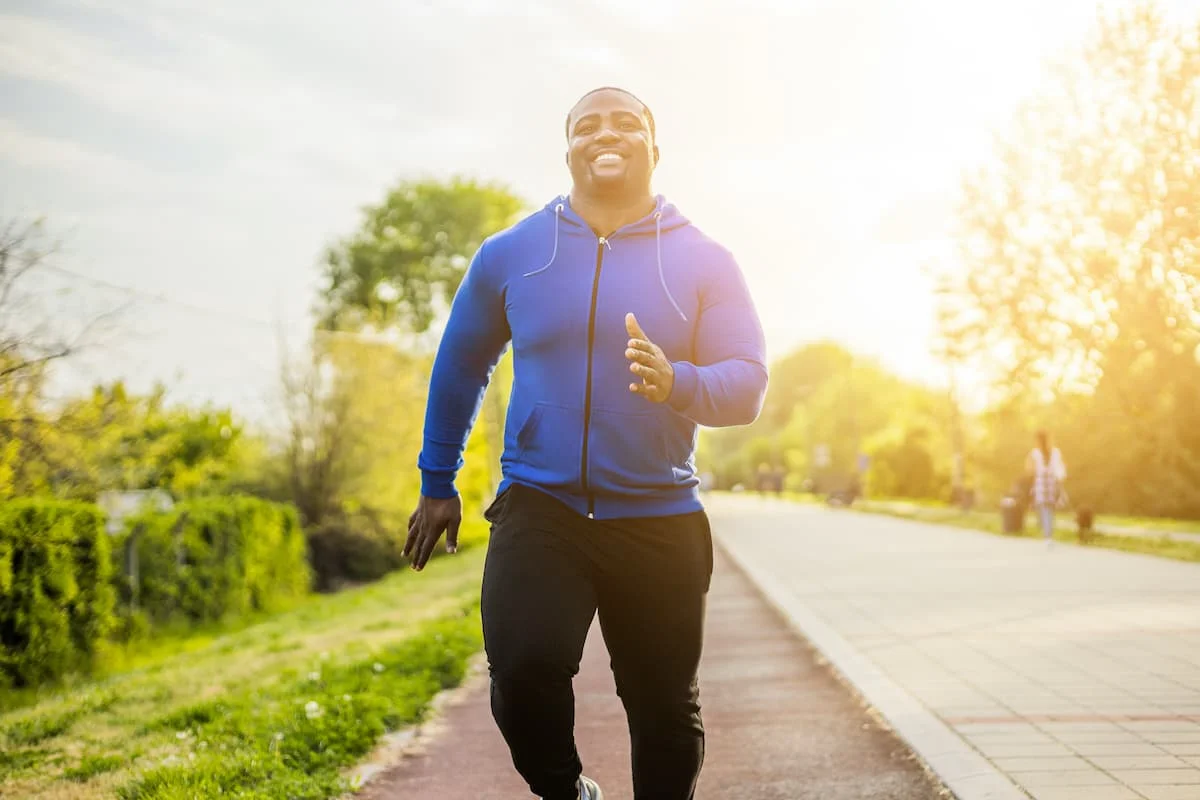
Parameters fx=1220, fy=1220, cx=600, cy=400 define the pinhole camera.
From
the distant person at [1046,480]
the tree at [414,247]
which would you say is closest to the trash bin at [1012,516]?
the distant person at [1046,480]

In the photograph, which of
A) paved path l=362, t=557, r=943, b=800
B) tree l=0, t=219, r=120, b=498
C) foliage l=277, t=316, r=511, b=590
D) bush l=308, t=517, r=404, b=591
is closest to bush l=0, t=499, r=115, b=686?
tree l=0, t=219, r=120, b=498

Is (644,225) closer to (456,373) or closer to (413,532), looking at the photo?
(456,373)

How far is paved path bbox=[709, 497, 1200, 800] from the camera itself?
14.2 ft

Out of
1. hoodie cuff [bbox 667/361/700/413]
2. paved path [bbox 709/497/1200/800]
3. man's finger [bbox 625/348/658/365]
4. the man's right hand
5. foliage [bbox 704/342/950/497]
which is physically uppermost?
foliage [bbox 704/342/950/497]

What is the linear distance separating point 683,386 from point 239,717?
4.14 metres

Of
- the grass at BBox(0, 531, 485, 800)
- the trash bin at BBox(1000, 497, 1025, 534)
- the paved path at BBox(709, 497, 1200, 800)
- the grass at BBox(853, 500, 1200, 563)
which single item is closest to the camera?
the paved path at BBox(709, 497, 1200, 800)

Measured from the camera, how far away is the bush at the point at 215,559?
13.7 metres

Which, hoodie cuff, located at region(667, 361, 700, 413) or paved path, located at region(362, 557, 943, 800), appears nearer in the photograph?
hoodie cuff, located at region(667, 361, 700, 413)

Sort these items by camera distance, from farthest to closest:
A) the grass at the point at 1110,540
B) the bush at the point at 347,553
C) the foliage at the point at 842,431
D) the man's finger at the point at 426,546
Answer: the foliage at the point at 842,431
the bush at the point at 347,553
the grass at the point at 1110,540
the man's finger at the point at 426,546

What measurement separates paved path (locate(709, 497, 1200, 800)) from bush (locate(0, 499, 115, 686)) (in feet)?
19.4

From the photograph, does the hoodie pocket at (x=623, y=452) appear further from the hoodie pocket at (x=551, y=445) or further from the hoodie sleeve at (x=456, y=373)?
the hoodie sleeve at (x=456, y=373)

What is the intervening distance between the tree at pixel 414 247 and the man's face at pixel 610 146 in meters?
40.0

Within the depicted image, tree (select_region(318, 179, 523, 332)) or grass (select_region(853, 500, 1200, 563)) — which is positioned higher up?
tree (select_region(318, 179, 523, 332))

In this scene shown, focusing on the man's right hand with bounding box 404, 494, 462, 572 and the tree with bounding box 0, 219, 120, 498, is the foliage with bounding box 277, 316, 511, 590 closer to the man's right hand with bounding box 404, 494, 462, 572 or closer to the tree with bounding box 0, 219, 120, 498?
the tree with bounding box 0, 219, 120, 498
